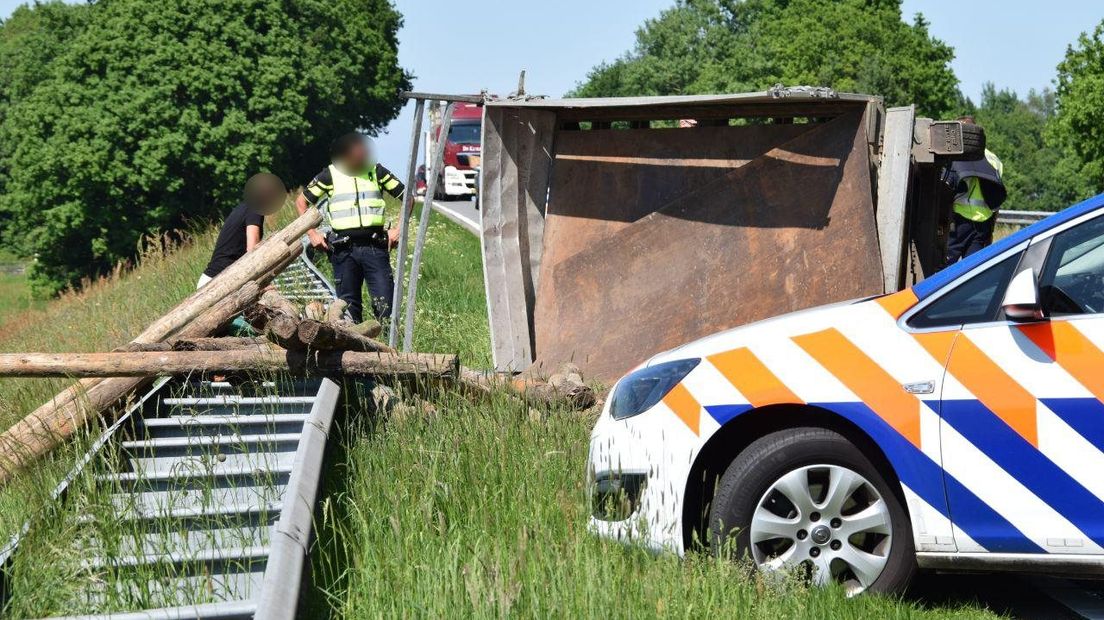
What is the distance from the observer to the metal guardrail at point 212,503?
17.2 feet

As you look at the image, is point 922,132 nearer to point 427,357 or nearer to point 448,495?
point 427,357

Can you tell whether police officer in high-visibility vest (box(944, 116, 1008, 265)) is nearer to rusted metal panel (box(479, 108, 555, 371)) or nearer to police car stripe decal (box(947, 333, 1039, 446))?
rusted metal panel (box(479, 108, 555, 371))

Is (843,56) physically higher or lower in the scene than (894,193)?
higher

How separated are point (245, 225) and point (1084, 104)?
42966 millimetres

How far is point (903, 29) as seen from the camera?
75.1 metres

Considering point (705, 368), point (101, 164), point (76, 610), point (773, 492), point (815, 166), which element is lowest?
point (76, 610)

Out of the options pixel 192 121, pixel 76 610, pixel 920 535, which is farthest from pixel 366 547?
pixel 192 121

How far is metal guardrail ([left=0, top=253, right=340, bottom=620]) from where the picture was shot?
523cm

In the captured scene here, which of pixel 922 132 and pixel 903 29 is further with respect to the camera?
pixel 903 29

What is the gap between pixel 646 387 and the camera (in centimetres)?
599

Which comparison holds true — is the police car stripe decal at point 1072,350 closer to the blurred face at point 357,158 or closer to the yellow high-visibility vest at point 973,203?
the blurred face at point 357,158

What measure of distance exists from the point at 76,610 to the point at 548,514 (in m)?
1.94

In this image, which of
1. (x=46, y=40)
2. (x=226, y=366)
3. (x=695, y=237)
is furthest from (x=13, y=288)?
(x=695, y=237)

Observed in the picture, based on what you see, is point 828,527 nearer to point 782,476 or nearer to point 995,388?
point 782,476
